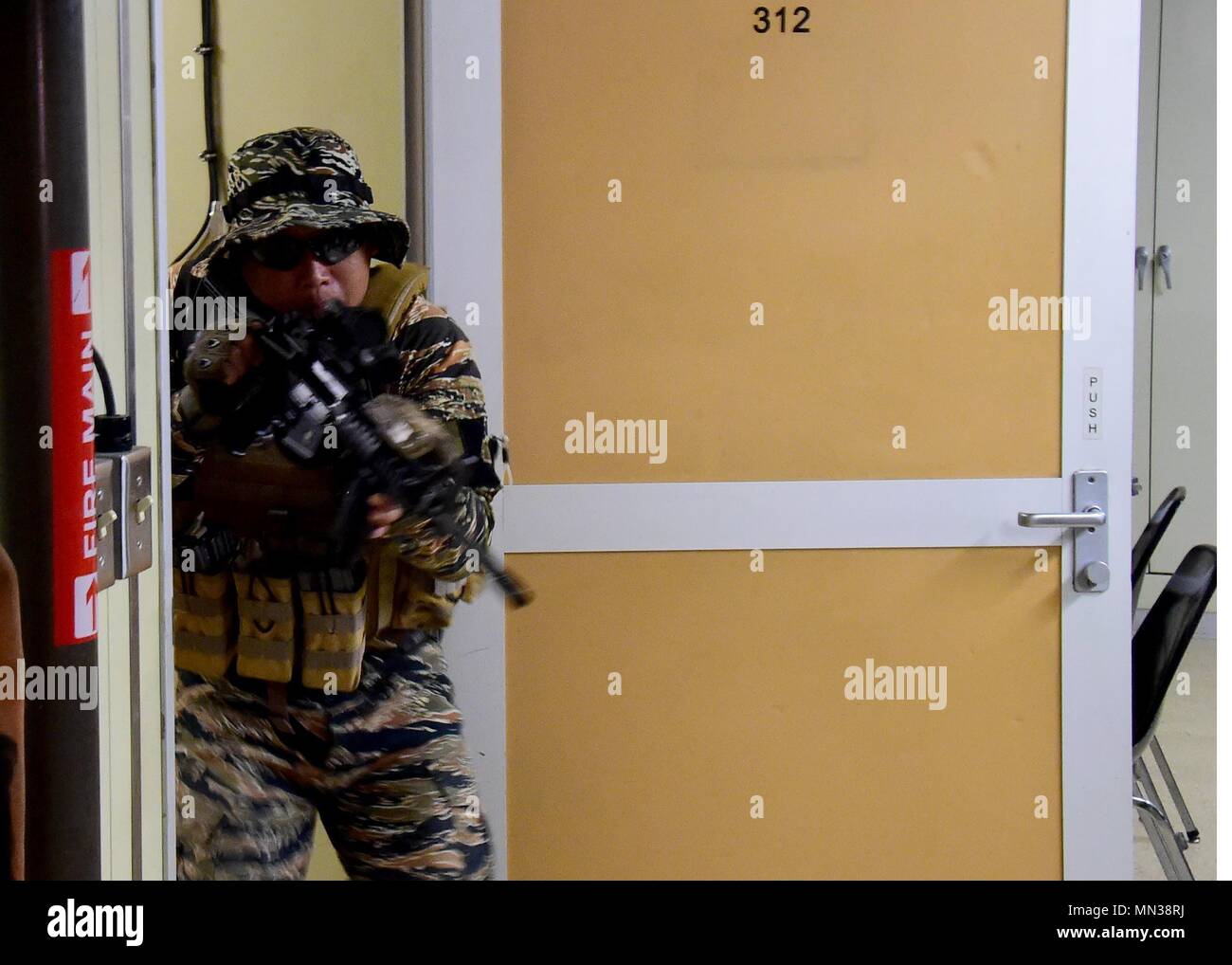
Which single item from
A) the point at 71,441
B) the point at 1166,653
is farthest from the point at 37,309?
the point at 1166,653

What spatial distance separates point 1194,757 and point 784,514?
5.74ft

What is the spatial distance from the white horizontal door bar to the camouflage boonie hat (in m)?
0.45

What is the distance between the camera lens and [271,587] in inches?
42.3

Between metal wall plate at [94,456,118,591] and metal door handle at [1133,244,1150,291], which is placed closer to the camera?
metal wall plate at [94,456,118,591]

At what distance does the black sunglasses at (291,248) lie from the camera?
106cm

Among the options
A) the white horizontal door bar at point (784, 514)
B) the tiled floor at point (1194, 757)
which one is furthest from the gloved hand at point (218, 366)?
the tiled floor at point (1194, 757)

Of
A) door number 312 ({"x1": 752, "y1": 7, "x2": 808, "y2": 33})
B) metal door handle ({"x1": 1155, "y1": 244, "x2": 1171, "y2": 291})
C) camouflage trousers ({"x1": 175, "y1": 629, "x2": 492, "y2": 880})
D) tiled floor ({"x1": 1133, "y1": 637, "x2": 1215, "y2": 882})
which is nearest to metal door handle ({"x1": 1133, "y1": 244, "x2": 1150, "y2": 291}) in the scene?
metal door handle ({"x1": 1155, "y1": 244, "x2": 1171, "y2": 291})

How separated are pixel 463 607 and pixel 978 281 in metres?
0.83

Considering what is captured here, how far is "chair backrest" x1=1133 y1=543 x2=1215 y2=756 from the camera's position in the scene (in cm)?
144

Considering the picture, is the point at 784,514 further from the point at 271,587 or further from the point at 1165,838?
the point at 1165,838

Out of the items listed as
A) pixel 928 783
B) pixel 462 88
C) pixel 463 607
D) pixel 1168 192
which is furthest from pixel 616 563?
pixel 1168 192

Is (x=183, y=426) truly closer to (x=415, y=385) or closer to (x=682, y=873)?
(x=415, y=385)

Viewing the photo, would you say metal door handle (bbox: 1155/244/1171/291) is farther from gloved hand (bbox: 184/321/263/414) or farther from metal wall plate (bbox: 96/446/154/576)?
metal wall plate (bbox: 96/446/154/576)

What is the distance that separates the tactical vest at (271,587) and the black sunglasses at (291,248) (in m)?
0.10
